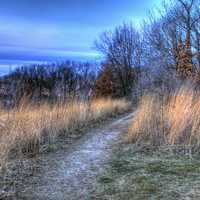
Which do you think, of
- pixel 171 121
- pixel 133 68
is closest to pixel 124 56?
pixel 133 68

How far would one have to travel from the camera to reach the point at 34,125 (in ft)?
19.9

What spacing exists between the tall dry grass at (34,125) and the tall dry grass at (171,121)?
5.77ft

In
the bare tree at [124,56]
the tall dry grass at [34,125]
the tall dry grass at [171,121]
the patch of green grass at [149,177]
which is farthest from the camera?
the bare tree at [124,56]

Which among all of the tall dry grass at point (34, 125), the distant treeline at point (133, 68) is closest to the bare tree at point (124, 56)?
the distant treeline at point (133, 68)

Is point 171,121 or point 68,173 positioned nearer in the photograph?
point 68,173

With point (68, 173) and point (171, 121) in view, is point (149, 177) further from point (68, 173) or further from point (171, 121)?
point (171, 121)

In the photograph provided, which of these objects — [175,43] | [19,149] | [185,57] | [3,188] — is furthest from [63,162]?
[175,43]

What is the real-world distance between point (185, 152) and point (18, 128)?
2.91 m

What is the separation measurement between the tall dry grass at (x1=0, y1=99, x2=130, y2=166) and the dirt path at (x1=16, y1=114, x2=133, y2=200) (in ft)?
1.53

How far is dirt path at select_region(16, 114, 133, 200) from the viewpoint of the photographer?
357cm

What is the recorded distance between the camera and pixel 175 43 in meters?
14.8

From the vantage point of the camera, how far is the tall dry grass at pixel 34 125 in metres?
5.08

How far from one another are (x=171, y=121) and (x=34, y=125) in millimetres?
2688

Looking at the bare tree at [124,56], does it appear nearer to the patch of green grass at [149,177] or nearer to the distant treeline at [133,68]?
the distant treeline at [133,68]
